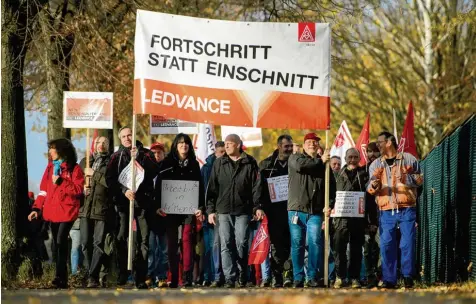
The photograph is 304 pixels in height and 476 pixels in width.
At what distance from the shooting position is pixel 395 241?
18.5 metres

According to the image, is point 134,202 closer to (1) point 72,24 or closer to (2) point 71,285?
(2) point 71,285

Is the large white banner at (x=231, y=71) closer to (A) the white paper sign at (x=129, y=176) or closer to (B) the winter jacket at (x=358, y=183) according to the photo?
(A) the white paper sign at (x=129, y=176)

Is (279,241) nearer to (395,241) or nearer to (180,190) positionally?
(180,190)

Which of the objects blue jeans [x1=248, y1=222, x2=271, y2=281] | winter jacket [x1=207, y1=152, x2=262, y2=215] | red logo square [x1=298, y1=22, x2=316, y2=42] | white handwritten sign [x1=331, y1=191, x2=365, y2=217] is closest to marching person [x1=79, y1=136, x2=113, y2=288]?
winter jacket [x1=207, y1=152, x2=262, y2=215]

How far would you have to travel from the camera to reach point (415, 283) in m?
18.8

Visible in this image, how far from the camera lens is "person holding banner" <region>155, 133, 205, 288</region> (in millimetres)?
18891

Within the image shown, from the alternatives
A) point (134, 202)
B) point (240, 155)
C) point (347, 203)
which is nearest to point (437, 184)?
point (347, 203)

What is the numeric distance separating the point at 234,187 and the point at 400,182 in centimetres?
216

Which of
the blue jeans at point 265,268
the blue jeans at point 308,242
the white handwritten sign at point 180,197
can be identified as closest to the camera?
the blue jeans at point 308,242

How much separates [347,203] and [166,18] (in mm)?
3546

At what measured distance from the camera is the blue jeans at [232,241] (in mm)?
18578

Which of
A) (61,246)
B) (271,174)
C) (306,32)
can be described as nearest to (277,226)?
(271,174)

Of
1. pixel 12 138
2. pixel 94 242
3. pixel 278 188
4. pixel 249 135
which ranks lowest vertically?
pixel 94 242

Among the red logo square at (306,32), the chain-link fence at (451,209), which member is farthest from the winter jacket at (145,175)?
the chain-link fence at (451,209)
